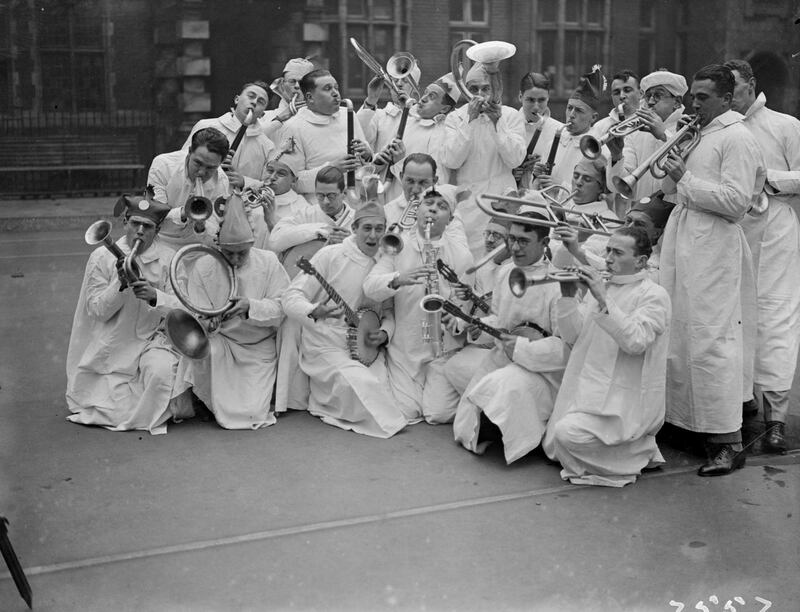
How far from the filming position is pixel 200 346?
5.95m

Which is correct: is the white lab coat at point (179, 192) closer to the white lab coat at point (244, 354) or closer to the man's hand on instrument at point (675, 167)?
the white lab coat at point (244, 354)

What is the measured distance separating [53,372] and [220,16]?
12.6 metres

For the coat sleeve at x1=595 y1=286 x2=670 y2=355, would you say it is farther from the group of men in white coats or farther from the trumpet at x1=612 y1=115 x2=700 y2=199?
the trumpet at x1=612 y1=115 x2=700 y2=199

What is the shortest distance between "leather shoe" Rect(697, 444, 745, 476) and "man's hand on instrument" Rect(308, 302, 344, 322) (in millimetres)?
2177

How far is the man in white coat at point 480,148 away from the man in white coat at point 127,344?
2182mm

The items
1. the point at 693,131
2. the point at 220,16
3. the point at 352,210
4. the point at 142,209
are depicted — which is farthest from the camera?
the point at 220,16

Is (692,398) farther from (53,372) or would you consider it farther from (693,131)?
(53,372)

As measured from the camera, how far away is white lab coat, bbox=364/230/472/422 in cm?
628

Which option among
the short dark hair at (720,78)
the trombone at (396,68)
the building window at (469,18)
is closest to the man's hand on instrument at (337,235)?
the trombone at (396,68)

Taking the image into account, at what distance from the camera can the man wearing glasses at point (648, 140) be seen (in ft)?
21.1

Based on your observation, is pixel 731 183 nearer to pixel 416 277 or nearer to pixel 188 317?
pixel 416 277

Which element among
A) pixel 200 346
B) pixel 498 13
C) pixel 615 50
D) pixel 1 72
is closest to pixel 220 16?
pixel 1 72

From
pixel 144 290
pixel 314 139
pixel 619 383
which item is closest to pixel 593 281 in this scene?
pixel 619 383

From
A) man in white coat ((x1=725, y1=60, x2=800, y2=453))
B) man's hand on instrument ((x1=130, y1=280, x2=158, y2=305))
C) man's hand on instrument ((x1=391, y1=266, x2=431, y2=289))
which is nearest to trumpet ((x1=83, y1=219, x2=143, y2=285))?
man's hand on instrument ((x1=130, y1=280, x2=158, y2=305))
